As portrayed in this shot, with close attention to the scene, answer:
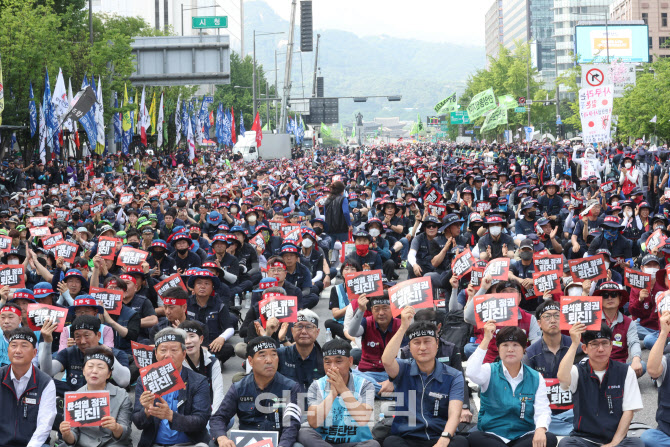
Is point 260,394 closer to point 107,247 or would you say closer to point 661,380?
point 661,380

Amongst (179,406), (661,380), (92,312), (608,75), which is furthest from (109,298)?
(608,75)

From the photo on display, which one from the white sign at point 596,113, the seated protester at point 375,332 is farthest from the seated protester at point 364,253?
the white sign at point 596,113

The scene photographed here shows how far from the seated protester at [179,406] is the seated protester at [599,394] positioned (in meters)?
2.78

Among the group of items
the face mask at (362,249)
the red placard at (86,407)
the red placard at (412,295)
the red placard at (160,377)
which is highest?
the face mask at (362,249)

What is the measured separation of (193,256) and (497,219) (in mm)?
4519

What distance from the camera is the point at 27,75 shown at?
34438 mm

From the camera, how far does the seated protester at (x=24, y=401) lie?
752cm

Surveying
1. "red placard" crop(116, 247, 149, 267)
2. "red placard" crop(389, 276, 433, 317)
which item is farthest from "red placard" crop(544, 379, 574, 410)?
"red placard" crop(116, 247, 149, 267)

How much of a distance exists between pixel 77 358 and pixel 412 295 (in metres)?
3.35

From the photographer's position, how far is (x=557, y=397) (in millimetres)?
8211

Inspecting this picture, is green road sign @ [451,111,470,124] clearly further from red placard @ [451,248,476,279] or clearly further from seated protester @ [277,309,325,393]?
seated protester @ [277,309,325,393]

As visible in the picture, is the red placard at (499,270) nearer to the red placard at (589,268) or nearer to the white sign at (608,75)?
the red placard at (589,268)

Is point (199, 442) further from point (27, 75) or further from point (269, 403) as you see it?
point (27, 75)

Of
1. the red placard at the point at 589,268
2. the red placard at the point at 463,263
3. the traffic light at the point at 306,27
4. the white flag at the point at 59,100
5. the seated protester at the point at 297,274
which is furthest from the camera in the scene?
the traffic light at the point at 306,27
